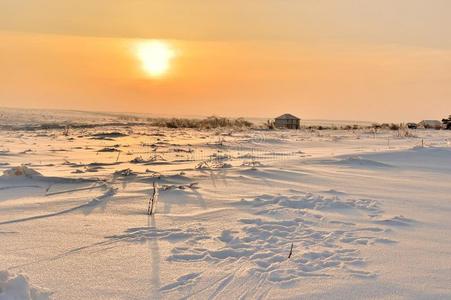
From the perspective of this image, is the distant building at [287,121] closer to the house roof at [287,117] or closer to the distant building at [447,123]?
the house roof at [287,117]

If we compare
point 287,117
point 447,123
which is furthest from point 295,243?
point 447,123

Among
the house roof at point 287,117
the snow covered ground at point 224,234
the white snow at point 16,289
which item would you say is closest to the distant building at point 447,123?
the house roof at point 287,117

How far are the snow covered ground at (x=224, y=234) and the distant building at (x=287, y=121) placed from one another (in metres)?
19.4

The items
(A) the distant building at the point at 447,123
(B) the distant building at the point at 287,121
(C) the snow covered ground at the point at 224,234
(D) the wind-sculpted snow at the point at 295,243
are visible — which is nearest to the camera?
(C) the snow covered ground at the point at 224,234

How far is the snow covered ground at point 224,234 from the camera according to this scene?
7.58ft

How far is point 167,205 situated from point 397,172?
3.76 metres

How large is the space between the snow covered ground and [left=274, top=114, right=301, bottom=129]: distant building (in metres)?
19.4

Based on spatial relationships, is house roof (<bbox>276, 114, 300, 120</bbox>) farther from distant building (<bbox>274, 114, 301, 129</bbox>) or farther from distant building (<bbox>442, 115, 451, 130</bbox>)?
distant building (<bbox>442, 115, 451, 130</bbox>)

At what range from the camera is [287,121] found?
25766mm

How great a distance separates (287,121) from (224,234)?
22.9 metres

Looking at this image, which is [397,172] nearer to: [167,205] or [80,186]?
[167,205]

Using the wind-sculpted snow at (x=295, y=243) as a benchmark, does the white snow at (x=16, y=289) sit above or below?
above

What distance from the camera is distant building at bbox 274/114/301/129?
83.4 ft

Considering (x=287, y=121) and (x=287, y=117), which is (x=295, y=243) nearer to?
(x=287, y=121)
